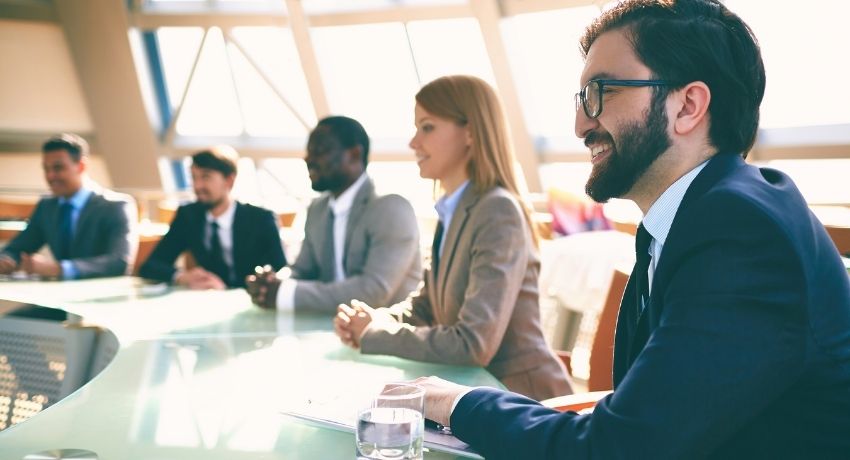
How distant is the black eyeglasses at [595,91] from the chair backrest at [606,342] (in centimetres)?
92

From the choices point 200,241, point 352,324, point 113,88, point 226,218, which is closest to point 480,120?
point 352,324

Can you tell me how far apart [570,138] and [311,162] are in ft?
18.3

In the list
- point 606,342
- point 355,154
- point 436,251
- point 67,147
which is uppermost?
point 67,147

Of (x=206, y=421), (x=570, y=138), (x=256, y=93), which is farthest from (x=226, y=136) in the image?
(x=206, y=421)

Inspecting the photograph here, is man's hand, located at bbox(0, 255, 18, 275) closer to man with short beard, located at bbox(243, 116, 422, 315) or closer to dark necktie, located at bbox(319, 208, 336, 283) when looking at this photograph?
man with short beard, located at bbox(243, 116, 422, 315)

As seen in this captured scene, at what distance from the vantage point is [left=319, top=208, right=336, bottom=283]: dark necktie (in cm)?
338

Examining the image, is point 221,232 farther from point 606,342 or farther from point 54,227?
point 606,342

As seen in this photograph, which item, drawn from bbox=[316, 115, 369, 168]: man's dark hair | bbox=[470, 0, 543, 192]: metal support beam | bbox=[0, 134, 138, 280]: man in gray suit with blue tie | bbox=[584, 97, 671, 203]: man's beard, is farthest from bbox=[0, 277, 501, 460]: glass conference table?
bbox=[470, 0, 543, 192]: metal support beam

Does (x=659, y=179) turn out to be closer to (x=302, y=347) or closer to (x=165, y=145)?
(x=302, y=347)

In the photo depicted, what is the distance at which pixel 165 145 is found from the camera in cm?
1109

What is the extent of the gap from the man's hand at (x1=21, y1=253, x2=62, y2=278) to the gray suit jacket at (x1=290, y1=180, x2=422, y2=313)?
1243 millimetres

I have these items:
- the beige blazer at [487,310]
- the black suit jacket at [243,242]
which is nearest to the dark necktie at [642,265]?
the beige blazer at [487,310]

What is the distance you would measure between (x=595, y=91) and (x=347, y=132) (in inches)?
87.6

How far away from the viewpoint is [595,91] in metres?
1.35
